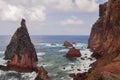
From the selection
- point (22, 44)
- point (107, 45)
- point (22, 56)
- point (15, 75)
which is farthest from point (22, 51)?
point (107, 45)

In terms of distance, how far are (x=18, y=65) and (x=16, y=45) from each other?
942cm

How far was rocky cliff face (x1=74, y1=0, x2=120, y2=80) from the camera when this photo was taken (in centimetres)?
4447

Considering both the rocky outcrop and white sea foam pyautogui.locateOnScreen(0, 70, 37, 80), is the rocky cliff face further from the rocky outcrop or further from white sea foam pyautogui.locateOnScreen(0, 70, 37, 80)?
the rocky outcrop

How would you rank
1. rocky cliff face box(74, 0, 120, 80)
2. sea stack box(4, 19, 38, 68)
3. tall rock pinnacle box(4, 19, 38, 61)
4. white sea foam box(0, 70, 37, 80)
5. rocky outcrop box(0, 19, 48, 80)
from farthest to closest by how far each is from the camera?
tall rock pinnacle box(4, 19, 38, 61) < sea stack box(4, 19, 38, 68) < rocky outcrop box(0, 19, 48, 80) < white sea foam box(0, 70, 37, 80) < rocky cliff face box(74, 0, 120, 80)

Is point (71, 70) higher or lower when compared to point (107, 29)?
lower

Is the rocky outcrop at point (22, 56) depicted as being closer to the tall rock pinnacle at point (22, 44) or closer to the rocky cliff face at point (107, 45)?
the tall rock pinnacle at point (22, 44)

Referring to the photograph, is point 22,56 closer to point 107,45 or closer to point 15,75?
point 15,75

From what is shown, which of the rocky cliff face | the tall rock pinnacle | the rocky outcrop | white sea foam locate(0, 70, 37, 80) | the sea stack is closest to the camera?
the rocky cliff face

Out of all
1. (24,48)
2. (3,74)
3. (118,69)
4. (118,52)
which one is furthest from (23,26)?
(118,69)

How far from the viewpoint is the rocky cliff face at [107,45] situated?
44.5m

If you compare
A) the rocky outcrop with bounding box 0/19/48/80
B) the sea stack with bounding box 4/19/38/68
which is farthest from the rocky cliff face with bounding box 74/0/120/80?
the sea stack with bounding box 4/19/38/68

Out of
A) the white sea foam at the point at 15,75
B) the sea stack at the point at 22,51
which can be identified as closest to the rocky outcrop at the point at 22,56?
the sea stack at the point at 22,51

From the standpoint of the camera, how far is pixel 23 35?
281ft

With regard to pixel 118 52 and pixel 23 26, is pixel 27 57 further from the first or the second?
pixel 118 52
